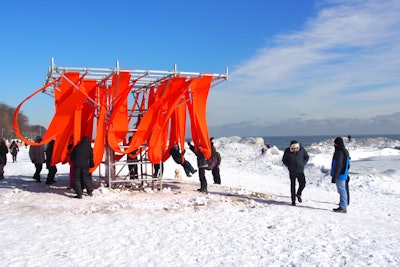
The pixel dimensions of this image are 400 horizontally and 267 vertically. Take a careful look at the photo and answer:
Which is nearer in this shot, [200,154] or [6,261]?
[6,261]

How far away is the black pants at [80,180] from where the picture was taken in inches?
431

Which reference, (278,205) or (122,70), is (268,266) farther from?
(122,70)

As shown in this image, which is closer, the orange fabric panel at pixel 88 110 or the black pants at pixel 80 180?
the black pants at pixel 80 180

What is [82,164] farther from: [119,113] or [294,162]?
[294,162]

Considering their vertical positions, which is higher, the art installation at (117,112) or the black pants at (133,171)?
the art installation at (117,112)

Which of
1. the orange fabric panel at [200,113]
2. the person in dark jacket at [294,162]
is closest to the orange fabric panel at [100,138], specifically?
the orange fabric panel at [200,113]

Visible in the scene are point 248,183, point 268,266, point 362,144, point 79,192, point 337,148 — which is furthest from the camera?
point 362,144

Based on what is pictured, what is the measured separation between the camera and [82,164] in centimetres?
1105

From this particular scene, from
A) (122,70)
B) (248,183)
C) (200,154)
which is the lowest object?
(248,183)

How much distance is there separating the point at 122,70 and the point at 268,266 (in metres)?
7.07

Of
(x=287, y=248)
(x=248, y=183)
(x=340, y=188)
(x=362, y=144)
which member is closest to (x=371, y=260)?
(x=287, y=248)

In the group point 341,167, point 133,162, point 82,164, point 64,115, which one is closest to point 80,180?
point 82,164

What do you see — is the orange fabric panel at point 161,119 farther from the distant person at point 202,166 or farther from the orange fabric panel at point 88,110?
the orange fabric panel at point 88,110

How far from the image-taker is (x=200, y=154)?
39.9 feet
